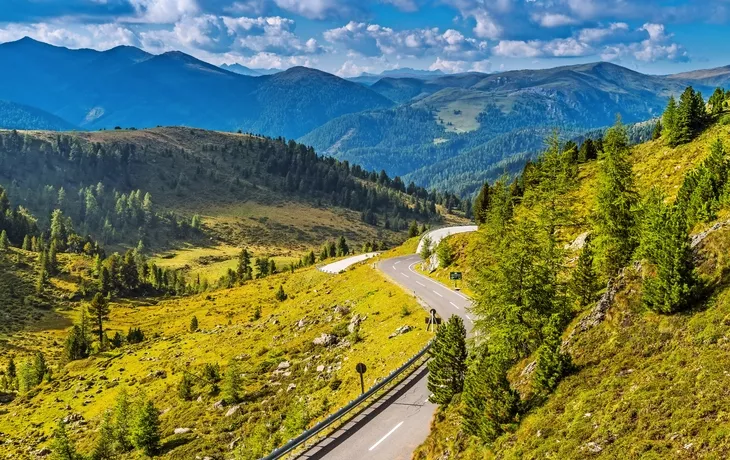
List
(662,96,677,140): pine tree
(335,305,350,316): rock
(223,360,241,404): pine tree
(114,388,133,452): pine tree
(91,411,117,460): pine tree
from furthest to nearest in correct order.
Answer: (662,96,677,140): pine tree, (335,305,350,316): rock, (223,360,241,404): pine tree, (114,388,133,452): pine tree, (91,411,117,460): pine tree

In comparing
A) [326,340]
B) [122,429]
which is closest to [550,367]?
[326,340]

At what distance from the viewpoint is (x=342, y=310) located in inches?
2473

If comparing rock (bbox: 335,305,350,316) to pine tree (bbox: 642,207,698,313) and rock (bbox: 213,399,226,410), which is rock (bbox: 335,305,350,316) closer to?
rock (bbox: 213,399,226,410)

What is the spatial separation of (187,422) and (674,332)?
4049 centimetres

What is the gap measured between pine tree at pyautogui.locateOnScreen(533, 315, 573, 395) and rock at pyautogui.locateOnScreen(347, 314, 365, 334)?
1348 inches

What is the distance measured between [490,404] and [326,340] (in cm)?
3452

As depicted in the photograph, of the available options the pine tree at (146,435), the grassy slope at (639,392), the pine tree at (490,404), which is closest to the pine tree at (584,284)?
the grassy slope at (639,392)

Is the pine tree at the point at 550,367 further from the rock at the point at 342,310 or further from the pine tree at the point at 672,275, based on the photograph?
the rock at the point at 342,310

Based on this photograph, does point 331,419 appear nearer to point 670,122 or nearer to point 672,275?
point 672,275

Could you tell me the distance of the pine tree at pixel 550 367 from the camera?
2100 centimetres

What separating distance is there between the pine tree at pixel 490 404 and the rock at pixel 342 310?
40.6m

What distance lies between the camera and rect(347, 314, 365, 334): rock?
5478 centimetres

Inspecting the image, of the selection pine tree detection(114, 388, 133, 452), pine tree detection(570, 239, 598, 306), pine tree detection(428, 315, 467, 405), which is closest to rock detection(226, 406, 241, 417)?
pine tree detection(114, 388, 133, 452)

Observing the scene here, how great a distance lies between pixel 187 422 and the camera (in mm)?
45281
